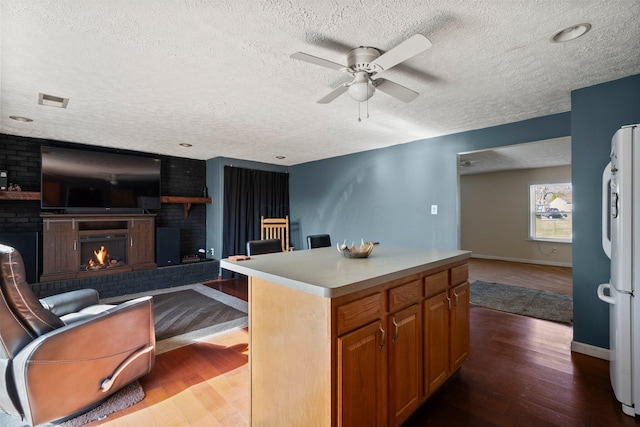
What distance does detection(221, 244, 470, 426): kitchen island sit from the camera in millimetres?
1216

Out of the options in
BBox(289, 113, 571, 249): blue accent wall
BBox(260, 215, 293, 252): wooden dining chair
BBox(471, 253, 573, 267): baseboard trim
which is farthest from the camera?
BBox(471, 253, 573, 267): baseboard trim

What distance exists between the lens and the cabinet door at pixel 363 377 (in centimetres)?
121

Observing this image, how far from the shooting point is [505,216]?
7262mm

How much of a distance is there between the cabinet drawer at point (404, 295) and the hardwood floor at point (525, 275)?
13.2 ft

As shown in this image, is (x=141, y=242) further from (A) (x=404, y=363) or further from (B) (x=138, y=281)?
(A) (x=404, y=363)

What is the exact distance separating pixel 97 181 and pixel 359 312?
15.4 ft

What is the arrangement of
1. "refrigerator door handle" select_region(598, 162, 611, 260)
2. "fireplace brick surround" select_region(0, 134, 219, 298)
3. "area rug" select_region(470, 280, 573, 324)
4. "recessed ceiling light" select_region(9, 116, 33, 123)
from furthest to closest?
"fireplace brick surround" select_region(0, 134, 219, 298) → "area rug" select_region(470, 280, 573, 324) → "recessed ceiling light" select_region(9, 116, 33, 123) → "refrigerator door handle" select_region(598, 162, 611, 260)

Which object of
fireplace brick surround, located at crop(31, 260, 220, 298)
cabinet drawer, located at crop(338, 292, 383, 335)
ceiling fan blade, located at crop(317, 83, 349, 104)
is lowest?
fireplace brick surround, located at crop(31, 260, 220, 298)

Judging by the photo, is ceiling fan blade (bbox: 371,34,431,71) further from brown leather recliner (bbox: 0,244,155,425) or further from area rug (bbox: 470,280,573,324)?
area rug (bbox: 470,280,573,324)

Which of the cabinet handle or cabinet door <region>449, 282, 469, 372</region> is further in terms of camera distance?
cabinet door <region>449, 282, 469, 372</region>

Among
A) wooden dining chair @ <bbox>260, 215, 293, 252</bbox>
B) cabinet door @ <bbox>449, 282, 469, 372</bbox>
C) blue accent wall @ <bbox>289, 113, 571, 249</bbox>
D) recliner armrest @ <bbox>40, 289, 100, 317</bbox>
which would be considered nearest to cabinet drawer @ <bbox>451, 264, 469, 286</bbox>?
cabinet door @ <bbox>449, 282, 469, 372</bbox>

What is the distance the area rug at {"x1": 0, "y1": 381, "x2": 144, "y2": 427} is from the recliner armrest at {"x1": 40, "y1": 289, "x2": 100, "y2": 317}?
2.22ft

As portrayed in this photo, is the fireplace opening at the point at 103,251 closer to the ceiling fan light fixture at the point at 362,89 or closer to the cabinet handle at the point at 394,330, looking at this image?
the ceiling fan light fixture at the point at 362,89

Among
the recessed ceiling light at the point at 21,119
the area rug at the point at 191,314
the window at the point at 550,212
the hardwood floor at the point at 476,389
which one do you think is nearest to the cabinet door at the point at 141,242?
the area rug at the point at 191,314
